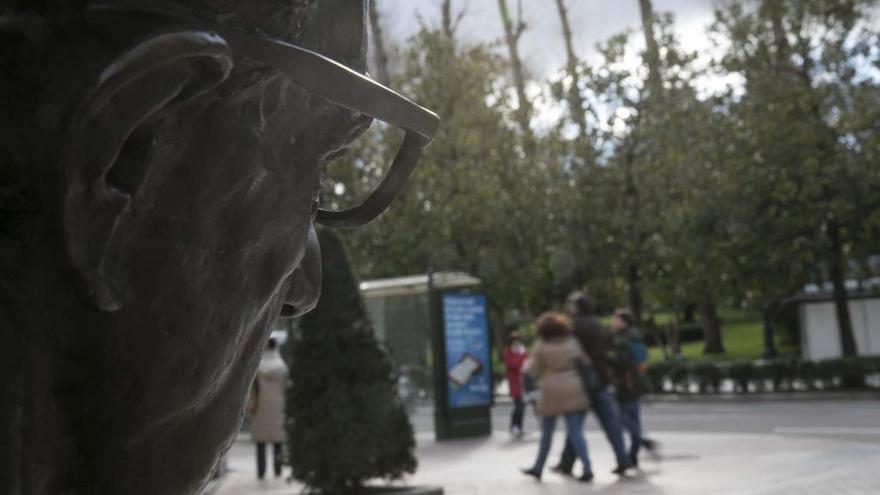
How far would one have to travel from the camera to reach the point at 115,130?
3.23 ft

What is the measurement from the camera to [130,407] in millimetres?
1100

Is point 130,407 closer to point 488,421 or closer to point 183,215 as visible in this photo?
point 183,215

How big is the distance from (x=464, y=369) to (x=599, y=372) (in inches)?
271

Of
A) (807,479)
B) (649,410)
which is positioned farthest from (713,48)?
(807,479)

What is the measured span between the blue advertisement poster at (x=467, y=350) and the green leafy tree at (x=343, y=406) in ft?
25.9

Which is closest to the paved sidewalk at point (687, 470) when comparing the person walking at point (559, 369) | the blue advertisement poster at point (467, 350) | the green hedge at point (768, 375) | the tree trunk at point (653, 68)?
the person walking at point (559, 369)

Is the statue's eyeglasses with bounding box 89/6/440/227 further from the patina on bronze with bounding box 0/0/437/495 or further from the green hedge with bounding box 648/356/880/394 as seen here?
the green hedge with bounding box 648/356/880/394

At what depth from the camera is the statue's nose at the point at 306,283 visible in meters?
1.38

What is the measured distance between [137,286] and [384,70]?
127 ft

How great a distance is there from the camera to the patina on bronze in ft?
3.27

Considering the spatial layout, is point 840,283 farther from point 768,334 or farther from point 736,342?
point 736,342

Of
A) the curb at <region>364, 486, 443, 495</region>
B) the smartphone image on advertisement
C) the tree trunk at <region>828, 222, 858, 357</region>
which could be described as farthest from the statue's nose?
the tree trunk at <region>828, 222, 858, 357</region>

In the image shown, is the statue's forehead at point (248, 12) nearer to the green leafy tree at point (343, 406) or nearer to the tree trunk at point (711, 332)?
the green leafy tree at point (343, 406)

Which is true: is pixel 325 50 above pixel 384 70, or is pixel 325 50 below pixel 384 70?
below
